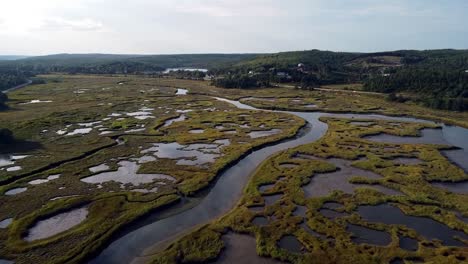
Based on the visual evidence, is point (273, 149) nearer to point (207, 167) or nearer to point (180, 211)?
point (207, 167)

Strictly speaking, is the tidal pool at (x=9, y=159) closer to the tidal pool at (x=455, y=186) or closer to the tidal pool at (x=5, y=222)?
the tidal pool at (x=5, y=222)

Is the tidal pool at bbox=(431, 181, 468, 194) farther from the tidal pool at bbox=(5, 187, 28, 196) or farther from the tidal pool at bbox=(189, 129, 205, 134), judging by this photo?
the tidal pool at bbox=(5, 187, 28, 196)

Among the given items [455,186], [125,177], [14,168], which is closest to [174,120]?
[125,177]

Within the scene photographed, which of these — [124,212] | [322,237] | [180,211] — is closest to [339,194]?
[322,237]

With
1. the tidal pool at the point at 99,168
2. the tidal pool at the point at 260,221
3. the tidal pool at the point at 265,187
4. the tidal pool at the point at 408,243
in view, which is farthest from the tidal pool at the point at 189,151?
the tidal pool at the point at 408,243

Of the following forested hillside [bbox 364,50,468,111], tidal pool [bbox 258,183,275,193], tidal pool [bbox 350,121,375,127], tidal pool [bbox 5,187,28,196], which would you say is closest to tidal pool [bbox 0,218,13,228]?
tidal pool [bbox 5,187,28,196]

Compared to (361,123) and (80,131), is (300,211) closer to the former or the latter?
(361,123)

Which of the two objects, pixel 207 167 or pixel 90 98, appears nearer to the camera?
pixel 207 167

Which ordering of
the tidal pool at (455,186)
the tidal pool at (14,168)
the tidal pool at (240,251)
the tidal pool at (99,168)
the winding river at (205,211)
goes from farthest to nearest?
the tidal pool at (99,168), the tidal pool at (14,168), the tidal pool at (455,186), the winding river at (205,211), the tidal pool at (240,251)
